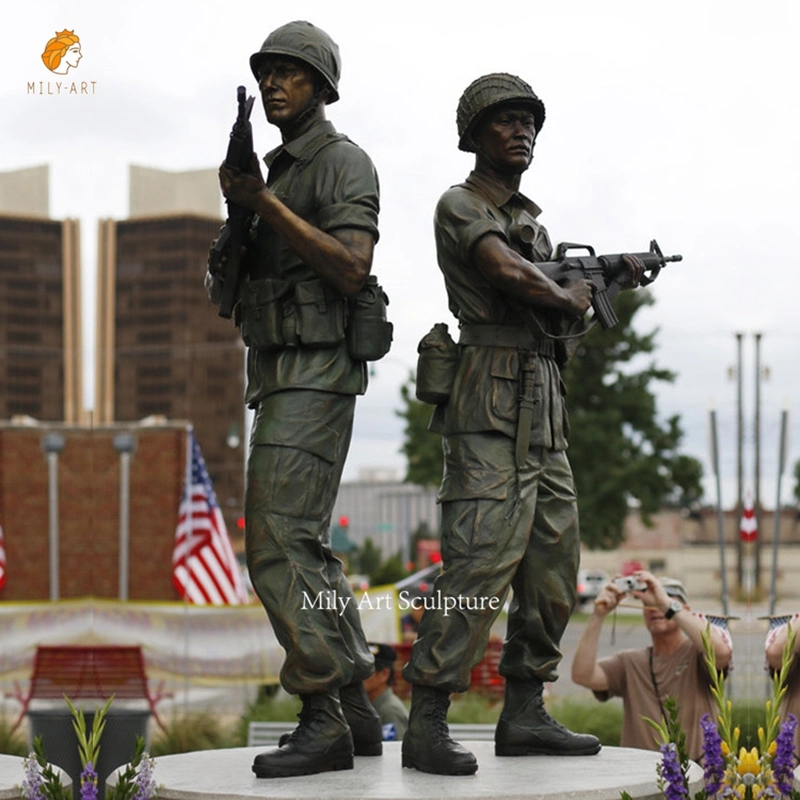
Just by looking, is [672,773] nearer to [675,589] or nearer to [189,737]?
[675,589]

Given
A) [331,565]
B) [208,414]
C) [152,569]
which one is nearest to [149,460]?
[152,569]

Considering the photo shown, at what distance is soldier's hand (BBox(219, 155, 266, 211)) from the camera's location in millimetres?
6520

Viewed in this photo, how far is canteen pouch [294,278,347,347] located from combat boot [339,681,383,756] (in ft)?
5.25

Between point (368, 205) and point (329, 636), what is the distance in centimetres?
182

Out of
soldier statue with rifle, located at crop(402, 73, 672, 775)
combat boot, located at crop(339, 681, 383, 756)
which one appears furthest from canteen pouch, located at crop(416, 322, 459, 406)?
combat boot, located at crop(339, 681, 383, 756)

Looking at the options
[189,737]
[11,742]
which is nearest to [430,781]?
[189,737]

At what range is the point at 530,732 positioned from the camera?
7301mm

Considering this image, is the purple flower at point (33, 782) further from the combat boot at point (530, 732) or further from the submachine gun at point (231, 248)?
the combat boot at point (530, 732)

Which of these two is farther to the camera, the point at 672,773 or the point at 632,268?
the point at 632,268

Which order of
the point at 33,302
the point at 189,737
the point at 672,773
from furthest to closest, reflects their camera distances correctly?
1. the point at 33,302
2. the point at 189,737
3. the point at 672,773

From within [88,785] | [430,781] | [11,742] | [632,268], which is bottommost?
[11,742]

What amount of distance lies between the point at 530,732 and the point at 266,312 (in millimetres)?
2215

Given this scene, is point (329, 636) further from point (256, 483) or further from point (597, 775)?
point (597, 775)

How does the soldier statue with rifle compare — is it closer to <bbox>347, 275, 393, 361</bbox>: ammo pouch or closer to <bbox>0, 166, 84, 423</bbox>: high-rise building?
<bbox>347, 275, 393, 361</bbox>: ammo pouch
